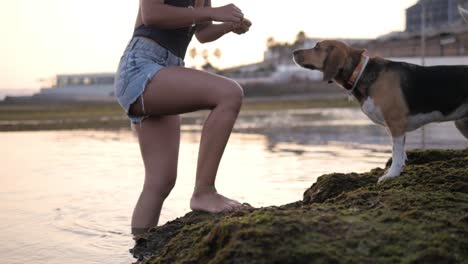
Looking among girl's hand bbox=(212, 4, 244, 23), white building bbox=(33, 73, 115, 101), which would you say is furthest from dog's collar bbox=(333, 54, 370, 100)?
white building bbox=(33, 73, 115, 101)

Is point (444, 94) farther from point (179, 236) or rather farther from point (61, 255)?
point (61, 255)

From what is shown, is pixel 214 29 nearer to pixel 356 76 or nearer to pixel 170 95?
pixel 170 95

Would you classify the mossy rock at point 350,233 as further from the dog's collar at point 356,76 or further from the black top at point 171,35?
the dog's collar at point 356,76

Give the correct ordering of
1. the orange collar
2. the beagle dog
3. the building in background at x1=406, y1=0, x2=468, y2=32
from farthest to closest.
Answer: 1. the building in background at x1=406, y1=0, x2=468, y2=32
2. the orange collar
3. the beagle dog

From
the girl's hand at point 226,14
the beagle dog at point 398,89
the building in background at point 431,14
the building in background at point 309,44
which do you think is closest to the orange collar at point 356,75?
the beagle dog at point 398,89

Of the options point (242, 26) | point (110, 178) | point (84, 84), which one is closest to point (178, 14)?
point (242, 26)

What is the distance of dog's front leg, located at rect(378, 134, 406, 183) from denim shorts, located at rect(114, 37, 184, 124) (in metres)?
1.69

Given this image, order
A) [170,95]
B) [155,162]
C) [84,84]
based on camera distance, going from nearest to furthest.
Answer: [170,95], [155,162], [84,84]

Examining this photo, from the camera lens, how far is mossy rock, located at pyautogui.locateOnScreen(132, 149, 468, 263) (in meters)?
2.96

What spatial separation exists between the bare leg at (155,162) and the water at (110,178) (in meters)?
0.22

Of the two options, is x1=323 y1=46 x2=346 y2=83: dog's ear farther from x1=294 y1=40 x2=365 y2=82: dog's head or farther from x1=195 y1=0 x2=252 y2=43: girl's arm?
x1=195 y1=0 x2=252 y2=43: girl's arm

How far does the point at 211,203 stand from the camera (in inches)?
183

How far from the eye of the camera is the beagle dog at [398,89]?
5.35 metres

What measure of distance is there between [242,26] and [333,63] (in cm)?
107
